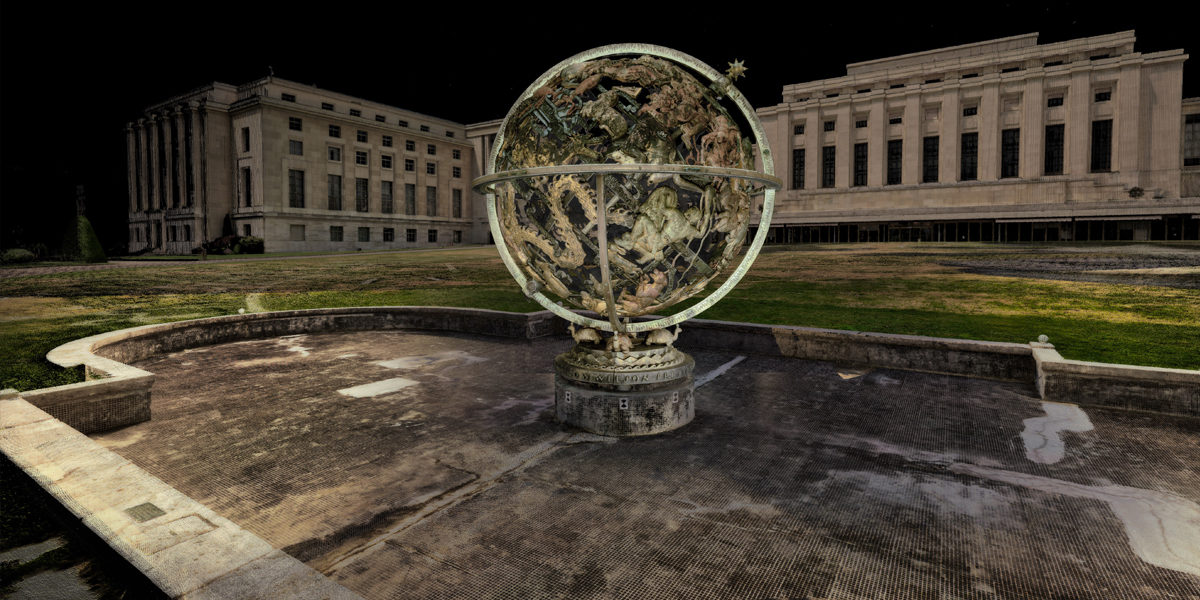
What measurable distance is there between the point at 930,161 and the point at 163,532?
67.1m

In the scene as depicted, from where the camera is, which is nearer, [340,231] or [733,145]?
[733,145]

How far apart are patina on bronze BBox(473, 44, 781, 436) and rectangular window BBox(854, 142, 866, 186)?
6065 cm

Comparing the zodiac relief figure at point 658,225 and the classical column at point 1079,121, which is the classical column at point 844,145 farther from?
the zodiac relief figure at point 658,225

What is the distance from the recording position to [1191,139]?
4944 cm

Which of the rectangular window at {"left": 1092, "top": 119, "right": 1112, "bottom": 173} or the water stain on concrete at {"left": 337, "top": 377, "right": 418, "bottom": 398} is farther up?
the rectangular window at {"left": 1092, "top": 119, "right": 1112, "bottom": 173}

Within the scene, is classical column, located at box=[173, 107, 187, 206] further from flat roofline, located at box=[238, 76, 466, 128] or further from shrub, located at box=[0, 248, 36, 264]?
shrub, located at box=[0, 248, 36, 264]

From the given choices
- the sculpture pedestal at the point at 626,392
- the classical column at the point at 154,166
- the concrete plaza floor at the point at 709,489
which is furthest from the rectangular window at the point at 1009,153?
the classical column at the point at 154,166

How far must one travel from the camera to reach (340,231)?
59.5 metres

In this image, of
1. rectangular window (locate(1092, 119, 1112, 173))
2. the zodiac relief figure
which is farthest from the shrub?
rectangular window (locate(1092, 119, 1112, 173))

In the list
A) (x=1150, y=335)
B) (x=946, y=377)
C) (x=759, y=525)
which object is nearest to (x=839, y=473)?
(x=759, y=525)

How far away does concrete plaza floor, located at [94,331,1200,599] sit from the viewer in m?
3.18

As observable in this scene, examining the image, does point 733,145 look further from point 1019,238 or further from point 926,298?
point 1019,238

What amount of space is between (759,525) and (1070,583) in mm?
1680

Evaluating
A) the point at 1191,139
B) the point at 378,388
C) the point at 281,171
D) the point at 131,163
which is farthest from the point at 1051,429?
the point at 131,163
